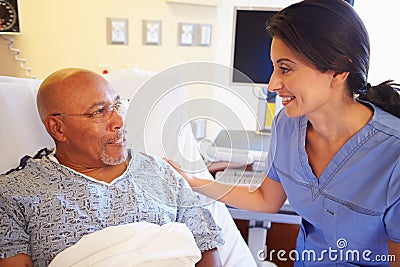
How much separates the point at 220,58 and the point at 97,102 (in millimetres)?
1192

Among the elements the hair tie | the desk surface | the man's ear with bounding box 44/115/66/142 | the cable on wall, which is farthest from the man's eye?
the cable on wall

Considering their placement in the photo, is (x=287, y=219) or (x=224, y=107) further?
(x=287, y=219)

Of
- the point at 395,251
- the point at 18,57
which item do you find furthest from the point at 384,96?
the point at 18,57

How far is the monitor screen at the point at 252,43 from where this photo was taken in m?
1.81

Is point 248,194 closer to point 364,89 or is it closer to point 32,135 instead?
point 364,89

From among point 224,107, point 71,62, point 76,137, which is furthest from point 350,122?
point 71,62

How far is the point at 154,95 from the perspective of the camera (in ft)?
3.96

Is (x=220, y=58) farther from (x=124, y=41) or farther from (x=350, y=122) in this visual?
(x=350, y=122)

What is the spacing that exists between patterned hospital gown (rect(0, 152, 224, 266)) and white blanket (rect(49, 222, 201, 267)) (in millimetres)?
73

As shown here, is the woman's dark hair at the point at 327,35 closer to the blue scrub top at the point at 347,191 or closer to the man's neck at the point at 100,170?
the blue scrub top at the point at 347,191

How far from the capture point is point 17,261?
102 cm

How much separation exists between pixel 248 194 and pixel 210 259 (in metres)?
0.25

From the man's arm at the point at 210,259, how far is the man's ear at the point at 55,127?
567mm

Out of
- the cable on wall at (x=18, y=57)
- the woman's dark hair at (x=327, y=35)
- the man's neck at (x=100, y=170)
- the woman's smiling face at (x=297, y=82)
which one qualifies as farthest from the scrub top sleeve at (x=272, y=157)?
the cable on wall at (x=18, y=57)
